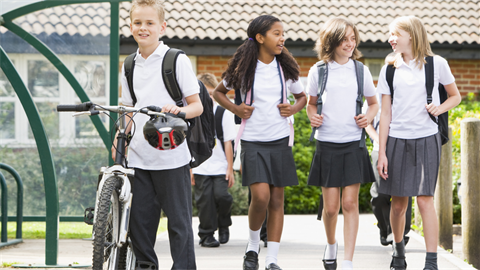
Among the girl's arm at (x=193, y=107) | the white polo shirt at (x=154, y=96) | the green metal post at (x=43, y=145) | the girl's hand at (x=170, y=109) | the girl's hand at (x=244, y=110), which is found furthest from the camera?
the green metal post at (x=43, y=145)

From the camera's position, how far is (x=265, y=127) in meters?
4.72

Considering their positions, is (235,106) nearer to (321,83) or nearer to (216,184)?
(321,83)

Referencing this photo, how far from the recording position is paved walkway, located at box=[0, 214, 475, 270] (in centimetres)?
531

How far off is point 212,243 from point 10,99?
2598 mm

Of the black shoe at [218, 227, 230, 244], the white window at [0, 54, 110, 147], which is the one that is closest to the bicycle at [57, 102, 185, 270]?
the white window at [0, 54, 110, 147]

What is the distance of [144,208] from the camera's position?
12.4 ft

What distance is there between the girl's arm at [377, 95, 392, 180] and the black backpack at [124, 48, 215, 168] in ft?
4.71

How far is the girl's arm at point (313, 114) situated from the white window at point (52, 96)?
230cm

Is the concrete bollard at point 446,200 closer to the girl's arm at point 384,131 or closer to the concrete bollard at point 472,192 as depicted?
the concrete bollard at point 472,192

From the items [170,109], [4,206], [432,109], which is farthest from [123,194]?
[4,206]

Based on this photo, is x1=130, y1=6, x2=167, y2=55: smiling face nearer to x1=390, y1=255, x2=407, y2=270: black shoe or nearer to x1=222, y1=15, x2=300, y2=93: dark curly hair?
x1=222, y1=15, x2=300, y2=93: dark curly hair

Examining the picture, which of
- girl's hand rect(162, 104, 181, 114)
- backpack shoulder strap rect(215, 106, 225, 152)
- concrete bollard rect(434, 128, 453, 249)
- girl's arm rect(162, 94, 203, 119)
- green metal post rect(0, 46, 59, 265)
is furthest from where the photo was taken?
backpack shoulder strap rect(215, 106, 225, 152)

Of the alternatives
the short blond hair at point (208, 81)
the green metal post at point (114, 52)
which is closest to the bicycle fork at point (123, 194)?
the green metal post at point (114, 52)

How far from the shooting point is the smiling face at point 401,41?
4.63 m
